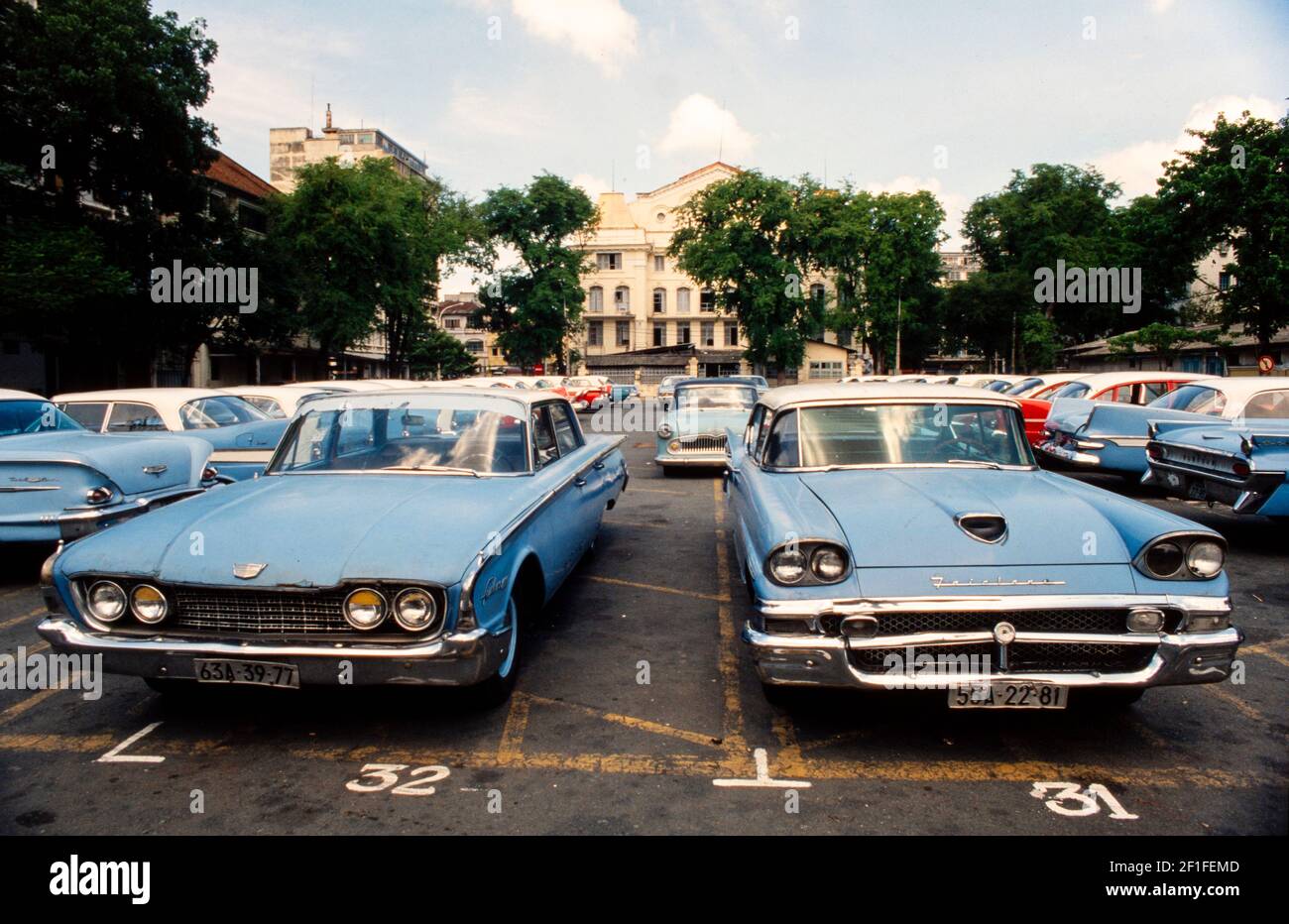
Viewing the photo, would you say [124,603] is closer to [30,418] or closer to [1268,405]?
[30,418]

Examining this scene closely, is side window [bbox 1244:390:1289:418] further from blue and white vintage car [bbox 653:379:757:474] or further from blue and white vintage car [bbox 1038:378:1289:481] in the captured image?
blue and white vintage car [bbox 653:379:757:474]

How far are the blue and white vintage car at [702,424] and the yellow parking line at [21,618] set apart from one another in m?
8.56

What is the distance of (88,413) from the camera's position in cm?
918

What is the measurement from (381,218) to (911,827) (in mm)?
36533

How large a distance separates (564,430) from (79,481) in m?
3.83

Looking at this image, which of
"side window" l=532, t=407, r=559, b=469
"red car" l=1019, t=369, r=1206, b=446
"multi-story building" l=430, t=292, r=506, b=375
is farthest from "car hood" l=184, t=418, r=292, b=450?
"multi-story building" l=430, t=292, r=506, b=375

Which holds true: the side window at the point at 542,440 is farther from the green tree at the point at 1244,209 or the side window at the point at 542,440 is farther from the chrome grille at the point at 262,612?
the green tree at the point at 1244,209

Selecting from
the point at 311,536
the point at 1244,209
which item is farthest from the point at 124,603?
the point at 1244,209

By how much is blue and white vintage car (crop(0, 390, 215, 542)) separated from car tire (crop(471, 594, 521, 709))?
419 centimetres

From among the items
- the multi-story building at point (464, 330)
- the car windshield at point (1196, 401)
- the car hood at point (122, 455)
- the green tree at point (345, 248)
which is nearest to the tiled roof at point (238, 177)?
the green tree at point (345, 248)

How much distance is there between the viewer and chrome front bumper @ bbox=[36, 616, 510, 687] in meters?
3.52
